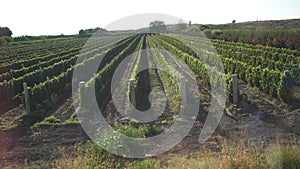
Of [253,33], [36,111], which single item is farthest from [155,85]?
[253,33]

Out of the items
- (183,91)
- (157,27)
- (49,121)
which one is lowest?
(49,121)

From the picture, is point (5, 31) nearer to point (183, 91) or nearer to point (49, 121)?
point (49, 121)

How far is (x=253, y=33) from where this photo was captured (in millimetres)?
38906

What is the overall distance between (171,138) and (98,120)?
9.22 feet

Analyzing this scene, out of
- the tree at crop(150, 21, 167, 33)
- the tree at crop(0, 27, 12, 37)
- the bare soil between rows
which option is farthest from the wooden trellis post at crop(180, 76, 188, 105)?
the tree at crop(150, 21, 167, 33)

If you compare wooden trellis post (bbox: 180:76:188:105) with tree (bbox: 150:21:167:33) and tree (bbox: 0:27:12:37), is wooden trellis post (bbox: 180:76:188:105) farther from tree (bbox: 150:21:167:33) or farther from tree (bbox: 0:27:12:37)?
tree (bbox: 150:21:167:33)

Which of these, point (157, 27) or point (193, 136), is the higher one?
point (157, 27)

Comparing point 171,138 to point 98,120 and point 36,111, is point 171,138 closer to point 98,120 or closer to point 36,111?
point 98,120

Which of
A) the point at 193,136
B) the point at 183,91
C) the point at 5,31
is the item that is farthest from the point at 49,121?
the point at 5,31

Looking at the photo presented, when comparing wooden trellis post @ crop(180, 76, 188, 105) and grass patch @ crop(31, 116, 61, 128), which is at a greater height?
wooden trellis post @ crop(180, 76, 188, 105)

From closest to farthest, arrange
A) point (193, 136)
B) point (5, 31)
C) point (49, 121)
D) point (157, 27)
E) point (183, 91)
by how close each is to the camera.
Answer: point (193, 136)
point (49, 121)
point (183, 91)
point (5, 31)
point (157, 27)

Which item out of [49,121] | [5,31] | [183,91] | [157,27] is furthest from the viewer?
[157,27]

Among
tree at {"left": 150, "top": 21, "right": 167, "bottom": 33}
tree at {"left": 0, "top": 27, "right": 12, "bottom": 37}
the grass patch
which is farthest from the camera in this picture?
tree at {"left": 150, "top": 21, "right": 167, "bottom": 33}

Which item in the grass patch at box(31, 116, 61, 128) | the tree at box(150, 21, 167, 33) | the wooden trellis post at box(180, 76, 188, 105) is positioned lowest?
the grass patch at box(31, 116, 61, 128)
